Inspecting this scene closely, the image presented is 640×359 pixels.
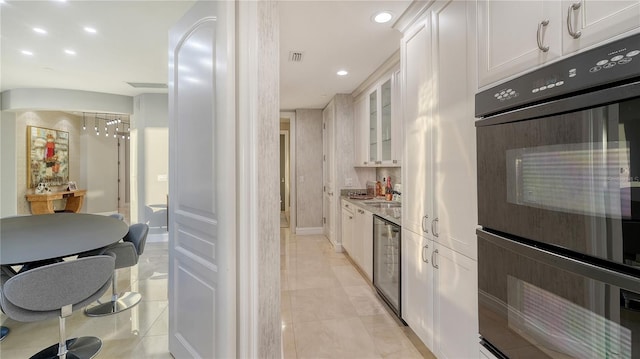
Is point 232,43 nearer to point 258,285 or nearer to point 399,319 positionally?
point 258,285

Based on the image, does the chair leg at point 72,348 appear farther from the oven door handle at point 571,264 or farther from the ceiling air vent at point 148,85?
the ceiling air vent at point 148,85

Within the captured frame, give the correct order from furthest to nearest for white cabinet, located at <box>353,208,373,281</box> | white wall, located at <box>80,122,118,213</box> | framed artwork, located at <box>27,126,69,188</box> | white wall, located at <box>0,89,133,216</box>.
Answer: white wall, located at <box>80,122,118,213</box>
framed artwork, located at <box>27,126,69,188</box>
white wall, located at <box>0,89,133,216</box>
white cabinet, located at <box>353,208,373,281</box>

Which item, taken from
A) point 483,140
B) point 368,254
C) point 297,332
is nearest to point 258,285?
point 297,332

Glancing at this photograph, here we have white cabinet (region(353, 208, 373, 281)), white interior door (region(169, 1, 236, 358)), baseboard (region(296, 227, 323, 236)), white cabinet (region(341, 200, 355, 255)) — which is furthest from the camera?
baseboard (region(296, 227, 323, 236))

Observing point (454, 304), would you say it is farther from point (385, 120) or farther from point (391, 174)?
point (391, 174)

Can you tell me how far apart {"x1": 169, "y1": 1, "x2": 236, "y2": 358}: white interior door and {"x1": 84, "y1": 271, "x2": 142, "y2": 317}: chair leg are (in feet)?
3.58

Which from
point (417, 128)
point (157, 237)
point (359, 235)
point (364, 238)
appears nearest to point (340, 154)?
point (359, 235)

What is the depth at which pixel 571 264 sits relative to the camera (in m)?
0.90

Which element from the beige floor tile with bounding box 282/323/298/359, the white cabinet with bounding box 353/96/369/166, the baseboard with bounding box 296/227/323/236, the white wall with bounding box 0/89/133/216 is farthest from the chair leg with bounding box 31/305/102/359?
the white wall with bounding box 0/89/133/216

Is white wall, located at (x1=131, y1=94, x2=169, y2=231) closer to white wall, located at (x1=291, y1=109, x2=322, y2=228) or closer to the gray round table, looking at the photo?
the gray round table

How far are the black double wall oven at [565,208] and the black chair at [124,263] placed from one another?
279 centimetres

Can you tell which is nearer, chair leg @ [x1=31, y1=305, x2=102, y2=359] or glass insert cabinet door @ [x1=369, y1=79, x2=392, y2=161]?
chair leg @ [x1=31, y1=305, x2=102, y2=359]

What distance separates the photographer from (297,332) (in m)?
2.31

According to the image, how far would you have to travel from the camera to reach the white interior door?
1410 millimetres
